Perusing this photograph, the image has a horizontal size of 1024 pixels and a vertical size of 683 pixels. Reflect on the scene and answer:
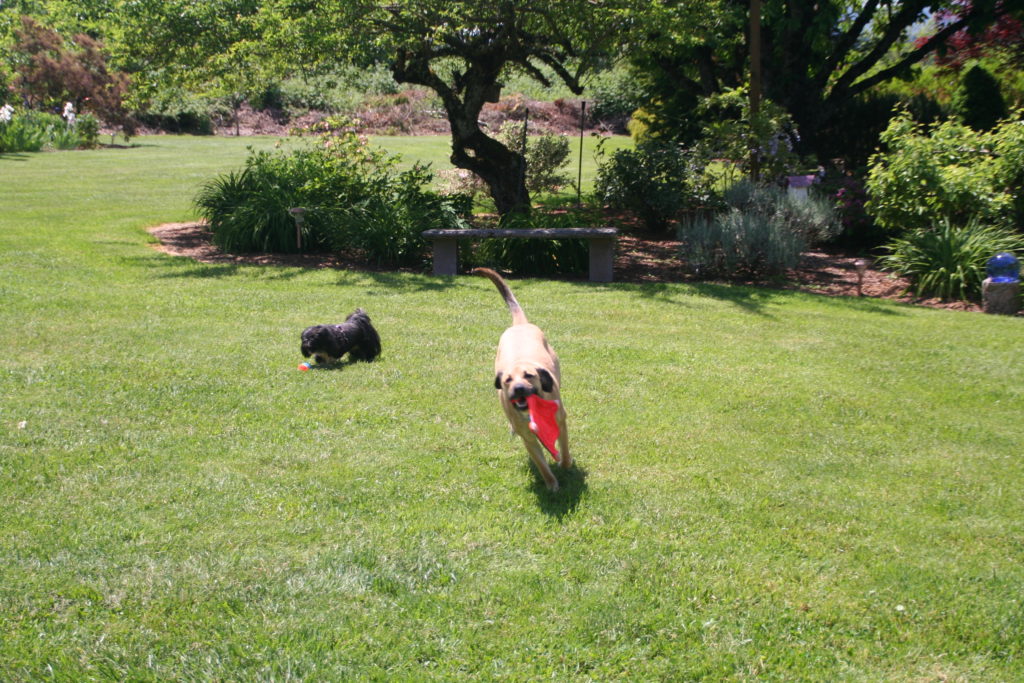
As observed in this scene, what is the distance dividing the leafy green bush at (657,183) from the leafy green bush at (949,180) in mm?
3425

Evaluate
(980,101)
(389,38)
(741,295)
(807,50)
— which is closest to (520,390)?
(741,295)

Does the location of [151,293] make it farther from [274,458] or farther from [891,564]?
[891,564]

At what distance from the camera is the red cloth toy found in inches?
165

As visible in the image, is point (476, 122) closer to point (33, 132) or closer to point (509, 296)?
point (509, 296)

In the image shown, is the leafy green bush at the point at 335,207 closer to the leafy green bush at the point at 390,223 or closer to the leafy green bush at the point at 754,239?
the leafy green bush at the point at 390,223

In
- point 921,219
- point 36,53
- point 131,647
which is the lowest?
point 131,647

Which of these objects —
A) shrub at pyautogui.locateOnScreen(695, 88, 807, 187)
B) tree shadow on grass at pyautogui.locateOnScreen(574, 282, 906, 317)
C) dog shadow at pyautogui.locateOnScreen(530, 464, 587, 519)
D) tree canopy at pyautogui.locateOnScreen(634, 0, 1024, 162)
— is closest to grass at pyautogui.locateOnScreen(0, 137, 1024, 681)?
dog shadow at pyautogui.locateOnScreen(530, 464, 587, 519)

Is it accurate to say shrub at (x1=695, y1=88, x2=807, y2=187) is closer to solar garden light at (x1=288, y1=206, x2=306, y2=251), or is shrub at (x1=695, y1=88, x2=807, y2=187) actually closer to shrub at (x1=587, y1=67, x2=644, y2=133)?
solar garden light at (x1=288, y1=206, x2=306, y2=251)

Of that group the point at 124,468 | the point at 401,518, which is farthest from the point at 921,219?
the point at 124,468

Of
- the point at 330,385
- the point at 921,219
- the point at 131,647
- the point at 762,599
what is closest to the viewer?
the point at 131,647

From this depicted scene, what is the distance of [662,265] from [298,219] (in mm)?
5373

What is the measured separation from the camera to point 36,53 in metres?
37.7

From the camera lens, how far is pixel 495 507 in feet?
15.5

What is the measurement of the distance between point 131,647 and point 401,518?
1.50 m
